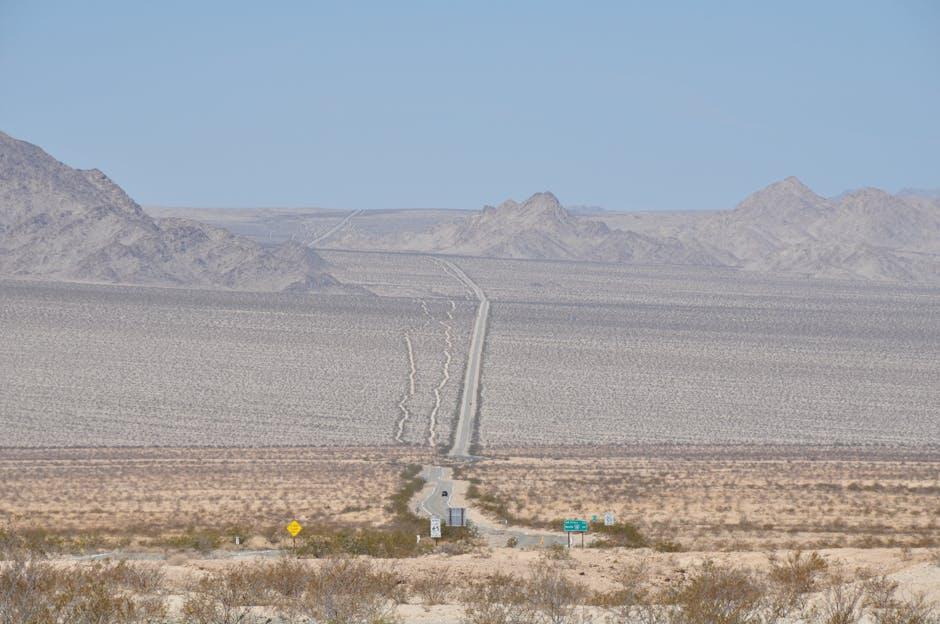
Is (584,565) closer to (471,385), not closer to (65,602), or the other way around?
(65,602)

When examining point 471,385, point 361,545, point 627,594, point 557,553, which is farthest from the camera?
point 471,385

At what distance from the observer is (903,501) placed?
3262 centimetres

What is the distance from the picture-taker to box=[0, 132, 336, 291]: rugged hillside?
Result: 109438 mm

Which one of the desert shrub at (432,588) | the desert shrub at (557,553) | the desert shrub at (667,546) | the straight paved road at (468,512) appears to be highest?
the desert shrub at (432,588)

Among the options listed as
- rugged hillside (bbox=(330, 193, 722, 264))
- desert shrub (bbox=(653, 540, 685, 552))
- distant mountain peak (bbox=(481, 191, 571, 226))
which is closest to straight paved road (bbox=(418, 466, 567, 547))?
desert shrub (bbox=(653, 540, 685, 552))

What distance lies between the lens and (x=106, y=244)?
113438 millimetres

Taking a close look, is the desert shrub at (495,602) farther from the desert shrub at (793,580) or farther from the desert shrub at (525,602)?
the desert shrub at (793,580)

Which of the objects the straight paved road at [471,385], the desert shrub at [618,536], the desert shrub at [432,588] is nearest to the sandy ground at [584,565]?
the desert shrub at [432,588]

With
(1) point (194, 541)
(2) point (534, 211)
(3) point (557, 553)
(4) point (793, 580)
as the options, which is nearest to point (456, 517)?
(1) point (194, 541)

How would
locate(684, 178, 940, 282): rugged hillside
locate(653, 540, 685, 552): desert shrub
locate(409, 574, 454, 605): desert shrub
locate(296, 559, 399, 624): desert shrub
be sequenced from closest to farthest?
1. locate(296, 559, 399, 624): desert shrub
2. locate(409, 574, 454, 605): desert shrub
3. locate(653, 540, 685, 552): desert shrub
4. locate(684, 178, 940, 282): rugged hillside

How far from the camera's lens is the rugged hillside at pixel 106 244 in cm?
10944

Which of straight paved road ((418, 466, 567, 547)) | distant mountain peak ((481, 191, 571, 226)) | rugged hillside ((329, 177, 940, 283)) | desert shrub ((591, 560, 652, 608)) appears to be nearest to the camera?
desert shrub ((591, 560, 652, 608))

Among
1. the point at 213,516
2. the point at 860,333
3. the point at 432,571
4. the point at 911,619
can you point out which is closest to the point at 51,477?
the point at 213,516

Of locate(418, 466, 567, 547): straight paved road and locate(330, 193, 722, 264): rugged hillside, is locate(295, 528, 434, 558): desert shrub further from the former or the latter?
locate(330, 193, 722, 264): rugged hillside
